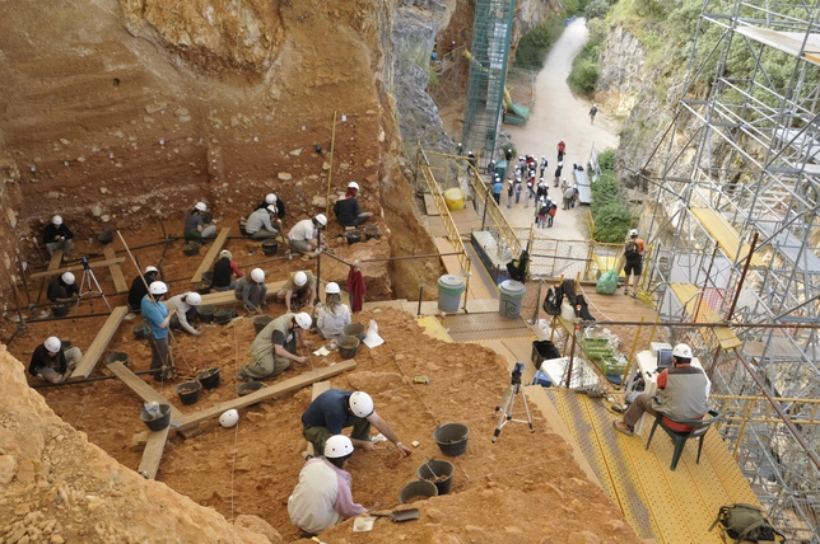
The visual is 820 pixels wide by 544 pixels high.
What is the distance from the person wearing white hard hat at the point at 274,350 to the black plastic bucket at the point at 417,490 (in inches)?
130

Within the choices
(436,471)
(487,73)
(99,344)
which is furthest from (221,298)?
(487,73)

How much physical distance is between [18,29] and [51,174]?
2.64 meters

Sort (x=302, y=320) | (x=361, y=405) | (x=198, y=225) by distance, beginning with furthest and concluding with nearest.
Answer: (x=198, y=225) < (x=302, y=320) < (x=361, y=405)

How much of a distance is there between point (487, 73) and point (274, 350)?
28.6m

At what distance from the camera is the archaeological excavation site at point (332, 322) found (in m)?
5.97

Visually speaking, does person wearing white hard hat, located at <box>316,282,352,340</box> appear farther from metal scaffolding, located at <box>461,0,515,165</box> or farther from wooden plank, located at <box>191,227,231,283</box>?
Answer: metal scaffolding, located at <box>461,0,515,165</box>

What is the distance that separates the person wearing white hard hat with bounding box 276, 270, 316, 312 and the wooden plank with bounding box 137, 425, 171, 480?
3596 mm

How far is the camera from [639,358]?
878 cm

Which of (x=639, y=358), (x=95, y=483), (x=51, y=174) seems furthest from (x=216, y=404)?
(x=51, y=174)

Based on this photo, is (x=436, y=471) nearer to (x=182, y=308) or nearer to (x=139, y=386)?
(x=139, y=386)

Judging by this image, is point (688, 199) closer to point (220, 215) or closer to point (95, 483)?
point (220, 215)

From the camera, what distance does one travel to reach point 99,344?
387 inches

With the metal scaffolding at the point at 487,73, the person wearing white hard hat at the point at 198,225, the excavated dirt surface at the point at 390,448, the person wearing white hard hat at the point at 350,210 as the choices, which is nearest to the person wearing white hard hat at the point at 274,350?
the excavated dirt surface at the point at 390,448

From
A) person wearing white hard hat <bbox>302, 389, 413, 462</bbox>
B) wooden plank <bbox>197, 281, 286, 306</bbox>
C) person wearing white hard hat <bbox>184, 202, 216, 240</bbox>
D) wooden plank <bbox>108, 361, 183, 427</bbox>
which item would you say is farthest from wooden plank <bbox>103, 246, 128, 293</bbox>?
person wearing white hard hat <bbox>302, 389, 413, 462</bbox>
